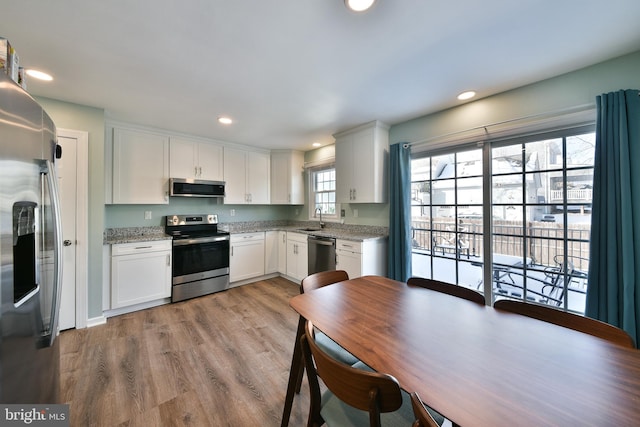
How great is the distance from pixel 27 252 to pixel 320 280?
4.79 feet

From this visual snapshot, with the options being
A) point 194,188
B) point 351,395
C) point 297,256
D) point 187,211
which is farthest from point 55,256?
point 297,256

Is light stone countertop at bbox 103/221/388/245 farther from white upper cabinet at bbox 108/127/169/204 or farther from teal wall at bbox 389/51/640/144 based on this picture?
teal wall at bbox 389/51/640/144

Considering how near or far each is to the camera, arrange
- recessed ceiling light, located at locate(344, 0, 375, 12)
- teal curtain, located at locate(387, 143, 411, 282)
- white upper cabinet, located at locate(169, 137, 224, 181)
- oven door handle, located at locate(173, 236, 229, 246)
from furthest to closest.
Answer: white upper cabinet, located at locate(169, 137, 224, 181)
oven door handle, located at locate(173, 236, 229, 246)
teal curtain, located at locate(387, 143, 411, 282)
recessed ceiling light, located at locate(344, 0, 375, 12)

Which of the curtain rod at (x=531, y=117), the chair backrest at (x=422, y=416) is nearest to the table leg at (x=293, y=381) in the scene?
the chair backrest at (x=422, y=416)

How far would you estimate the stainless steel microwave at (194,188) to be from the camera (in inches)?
137

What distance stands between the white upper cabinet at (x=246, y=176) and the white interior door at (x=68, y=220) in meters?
1.82

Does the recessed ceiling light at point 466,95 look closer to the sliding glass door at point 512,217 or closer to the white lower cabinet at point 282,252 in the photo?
the sliding glass door at point 512,217

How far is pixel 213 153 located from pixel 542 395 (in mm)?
4259

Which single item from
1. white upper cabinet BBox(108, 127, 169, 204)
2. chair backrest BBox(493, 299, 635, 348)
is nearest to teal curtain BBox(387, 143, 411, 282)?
chair backrest BBox(493, 299, 635, 348)

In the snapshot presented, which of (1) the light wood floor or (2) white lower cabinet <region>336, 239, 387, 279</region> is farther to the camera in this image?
(2) white lower cabinet <region>336, 239, 387, 279</region>

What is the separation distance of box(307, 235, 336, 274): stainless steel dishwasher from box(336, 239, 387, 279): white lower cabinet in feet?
0.31

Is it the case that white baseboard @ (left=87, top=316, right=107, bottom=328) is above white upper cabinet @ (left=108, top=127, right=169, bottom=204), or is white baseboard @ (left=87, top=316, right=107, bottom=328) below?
below

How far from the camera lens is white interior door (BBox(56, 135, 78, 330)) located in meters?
2.51

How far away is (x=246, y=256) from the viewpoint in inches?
160
